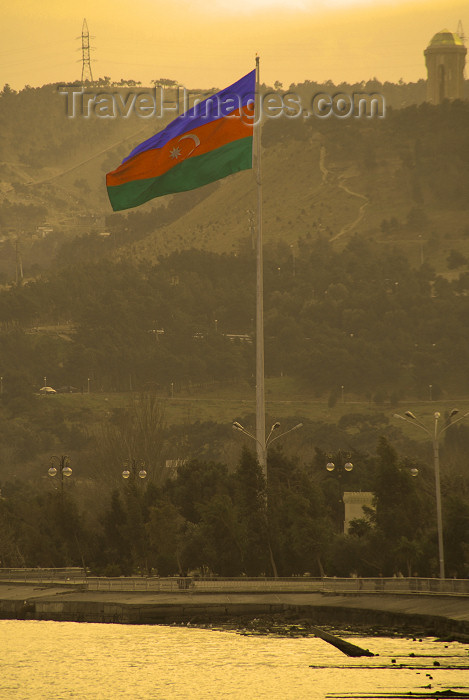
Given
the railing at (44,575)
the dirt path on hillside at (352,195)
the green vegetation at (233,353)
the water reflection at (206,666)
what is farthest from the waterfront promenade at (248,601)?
the dirt path on hillside at (352,195)

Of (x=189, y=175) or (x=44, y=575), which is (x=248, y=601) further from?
(x=189, y=175)

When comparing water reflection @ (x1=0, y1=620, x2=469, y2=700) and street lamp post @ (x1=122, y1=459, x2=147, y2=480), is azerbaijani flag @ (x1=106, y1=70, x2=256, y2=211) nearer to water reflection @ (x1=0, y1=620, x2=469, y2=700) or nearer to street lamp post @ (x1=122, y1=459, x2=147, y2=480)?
water reflection @ (x1=0, y1=620, x2=469, y2=700)

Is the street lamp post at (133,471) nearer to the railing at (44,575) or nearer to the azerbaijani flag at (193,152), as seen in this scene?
the railing at (44,575)

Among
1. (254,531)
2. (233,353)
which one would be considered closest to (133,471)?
(254,531)

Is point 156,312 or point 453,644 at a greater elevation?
point 156,312

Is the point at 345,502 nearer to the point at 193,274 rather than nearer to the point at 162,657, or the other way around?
the point at 162,657

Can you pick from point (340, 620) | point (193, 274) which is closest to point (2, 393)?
point (193, 274)

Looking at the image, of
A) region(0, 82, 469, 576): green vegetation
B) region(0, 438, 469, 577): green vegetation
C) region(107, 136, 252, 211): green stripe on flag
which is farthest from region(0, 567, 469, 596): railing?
region(107, 136, 252, 211): green stripe on flag
